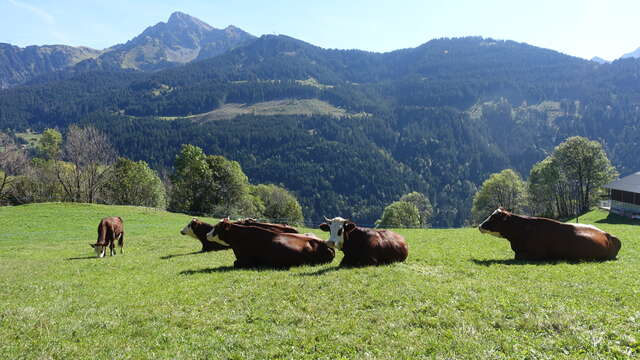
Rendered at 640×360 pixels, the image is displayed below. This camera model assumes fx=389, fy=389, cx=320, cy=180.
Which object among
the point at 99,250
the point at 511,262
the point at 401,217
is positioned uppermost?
the point at 511,262

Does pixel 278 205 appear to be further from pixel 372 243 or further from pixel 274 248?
pixel 372 243

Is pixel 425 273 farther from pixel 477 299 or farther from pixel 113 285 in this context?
pixel 113 285

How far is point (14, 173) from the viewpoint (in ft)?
270

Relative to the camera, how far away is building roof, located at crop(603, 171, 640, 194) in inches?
2672

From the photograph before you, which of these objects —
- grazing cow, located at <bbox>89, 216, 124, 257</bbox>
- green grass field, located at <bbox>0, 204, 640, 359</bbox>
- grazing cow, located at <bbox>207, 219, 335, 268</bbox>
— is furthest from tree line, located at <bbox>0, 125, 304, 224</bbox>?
green grass field, located at <bbox>0, 204, 640, 359</bbox>

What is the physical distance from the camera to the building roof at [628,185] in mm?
67875

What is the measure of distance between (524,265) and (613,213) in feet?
237

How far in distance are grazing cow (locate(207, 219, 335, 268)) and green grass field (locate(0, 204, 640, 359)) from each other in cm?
100

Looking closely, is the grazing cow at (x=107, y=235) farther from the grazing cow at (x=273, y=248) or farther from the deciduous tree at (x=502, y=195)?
the deciduous tree at (x=502, y=195)

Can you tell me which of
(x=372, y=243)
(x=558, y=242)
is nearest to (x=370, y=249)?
(x=372, y=243)

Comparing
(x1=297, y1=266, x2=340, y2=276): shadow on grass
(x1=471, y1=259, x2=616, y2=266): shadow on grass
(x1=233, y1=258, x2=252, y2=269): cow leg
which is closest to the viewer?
(x1=297, y1=266, x2=340, y2=276): shadow on grass

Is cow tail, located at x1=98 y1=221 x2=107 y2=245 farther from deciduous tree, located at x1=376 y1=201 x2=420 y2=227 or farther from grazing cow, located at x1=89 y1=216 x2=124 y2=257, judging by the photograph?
deciduous tree, located at x1=376 y1=201 x2=420 y2=227

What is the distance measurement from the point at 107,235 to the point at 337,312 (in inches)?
813

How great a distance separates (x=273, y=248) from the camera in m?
16.5
